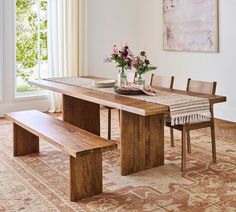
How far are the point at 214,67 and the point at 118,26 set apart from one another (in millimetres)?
2028

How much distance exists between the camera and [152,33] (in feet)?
21.7

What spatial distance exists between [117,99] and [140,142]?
1.55ft

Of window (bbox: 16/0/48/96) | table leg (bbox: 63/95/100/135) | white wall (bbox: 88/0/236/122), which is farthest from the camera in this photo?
window (bbox: 16/0/48/96)

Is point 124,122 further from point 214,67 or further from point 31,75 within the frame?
point 31,75

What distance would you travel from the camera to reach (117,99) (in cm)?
324

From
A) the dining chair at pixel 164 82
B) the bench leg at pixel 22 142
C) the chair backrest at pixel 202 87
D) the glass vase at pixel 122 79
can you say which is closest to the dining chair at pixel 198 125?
the chair backrest at pixel 202 87

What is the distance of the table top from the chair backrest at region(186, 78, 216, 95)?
15cm

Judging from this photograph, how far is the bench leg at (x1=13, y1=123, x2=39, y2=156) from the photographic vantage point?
12.6ft

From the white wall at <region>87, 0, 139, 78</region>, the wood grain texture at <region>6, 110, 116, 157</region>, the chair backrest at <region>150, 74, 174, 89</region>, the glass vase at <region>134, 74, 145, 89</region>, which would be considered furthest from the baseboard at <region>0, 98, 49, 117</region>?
the glass vase at <region>134, 74, 145, 89</region>

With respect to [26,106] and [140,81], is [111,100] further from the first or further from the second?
[26,106]

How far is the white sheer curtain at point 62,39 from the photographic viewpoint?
5.92 m

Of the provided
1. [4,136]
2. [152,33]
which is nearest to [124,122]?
[4,136]

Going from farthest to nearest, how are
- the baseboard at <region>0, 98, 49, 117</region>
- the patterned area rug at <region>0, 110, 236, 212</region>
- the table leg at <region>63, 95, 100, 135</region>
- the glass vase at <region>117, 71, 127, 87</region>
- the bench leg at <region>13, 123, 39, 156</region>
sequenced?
the baseboard at <region>0, 98, 49, 117</region> → the table leg at <region>63, 95, 100, 135</region> → the bench leg at <region>13, 123, 39, 156</region> → the glass vase at <region>117, 71, 127, 87</region> → the patterned area rug at <region>0, 110, 236, 212</region>

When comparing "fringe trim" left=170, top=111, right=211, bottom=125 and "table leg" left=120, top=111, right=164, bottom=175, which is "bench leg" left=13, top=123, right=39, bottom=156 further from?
"fringe trim" left=170, top=111, right=211, bottom=125
